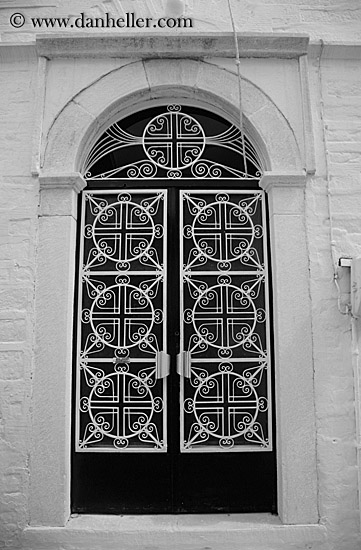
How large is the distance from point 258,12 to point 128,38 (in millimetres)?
1086

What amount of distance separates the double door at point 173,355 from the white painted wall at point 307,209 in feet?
0.98

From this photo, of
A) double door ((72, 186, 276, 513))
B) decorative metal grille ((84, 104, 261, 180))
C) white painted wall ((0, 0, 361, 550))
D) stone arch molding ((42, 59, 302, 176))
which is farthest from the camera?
decorative metal grille ((84, 104, 261, 180))

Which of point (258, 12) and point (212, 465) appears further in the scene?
point (258, 12)

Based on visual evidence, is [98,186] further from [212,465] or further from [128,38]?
[212,465]

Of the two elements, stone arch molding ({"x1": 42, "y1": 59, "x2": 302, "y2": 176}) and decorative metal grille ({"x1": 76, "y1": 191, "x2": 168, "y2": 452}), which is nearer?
decorative metal grille ({"x1": 76, "y1": 191, "x2": 168, "y2": 452})

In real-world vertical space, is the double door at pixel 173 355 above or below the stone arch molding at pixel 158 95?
below

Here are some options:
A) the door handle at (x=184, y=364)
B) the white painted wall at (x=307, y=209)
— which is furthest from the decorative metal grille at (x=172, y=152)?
the door handle at (x=184, y=364)

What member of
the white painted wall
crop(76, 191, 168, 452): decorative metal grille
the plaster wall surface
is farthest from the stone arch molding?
crop(76, 191, 168, 452): decorative metal grille

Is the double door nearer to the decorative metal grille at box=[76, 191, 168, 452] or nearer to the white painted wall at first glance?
the decorative metal grille at box=[76, 191, 168, 452]

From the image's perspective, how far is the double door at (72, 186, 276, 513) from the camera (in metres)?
3.87

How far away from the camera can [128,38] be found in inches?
163

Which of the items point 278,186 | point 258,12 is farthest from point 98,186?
point 258,12

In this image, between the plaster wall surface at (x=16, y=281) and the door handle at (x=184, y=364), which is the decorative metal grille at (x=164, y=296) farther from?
the plaster wall surface at (x=16, y=281)

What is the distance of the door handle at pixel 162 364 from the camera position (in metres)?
3.91
